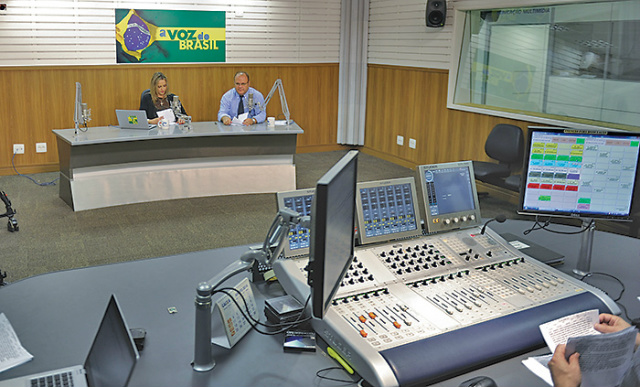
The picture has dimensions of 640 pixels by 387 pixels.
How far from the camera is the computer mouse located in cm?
155

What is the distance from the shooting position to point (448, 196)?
8.34 feet

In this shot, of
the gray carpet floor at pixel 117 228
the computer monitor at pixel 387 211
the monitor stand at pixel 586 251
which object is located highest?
the computer monitor at pixel 387 211

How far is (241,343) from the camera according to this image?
1843 mm

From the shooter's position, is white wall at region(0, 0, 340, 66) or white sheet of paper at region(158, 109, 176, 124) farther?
white wall at region(0, 0, 340, 66)

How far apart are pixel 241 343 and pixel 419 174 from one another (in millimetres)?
1089

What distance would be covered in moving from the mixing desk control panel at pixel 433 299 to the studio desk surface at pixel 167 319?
89 mm

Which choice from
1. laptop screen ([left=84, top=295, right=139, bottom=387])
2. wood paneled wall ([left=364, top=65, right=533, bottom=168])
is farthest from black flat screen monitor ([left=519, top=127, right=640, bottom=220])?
wood paneled wall ([left=364, top=65, right=533, bottom=168])

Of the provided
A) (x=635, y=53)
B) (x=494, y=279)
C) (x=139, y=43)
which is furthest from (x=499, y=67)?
(x=494, y=279)

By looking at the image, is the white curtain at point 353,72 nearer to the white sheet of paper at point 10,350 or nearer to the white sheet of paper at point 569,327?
Result: the white sheet of paper at point 569,327

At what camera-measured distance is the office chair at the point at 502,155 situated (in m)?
5.78

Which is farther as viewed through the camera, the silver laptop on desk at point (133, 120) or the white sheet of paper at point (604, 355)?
the silver laptop on desk at point (133, 120)

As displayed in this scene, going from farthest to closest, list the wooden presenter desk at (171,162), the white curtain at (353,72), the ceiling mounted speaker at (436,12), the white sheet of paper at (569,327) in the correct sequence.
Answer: the white curtain at (353,72) → the ceiling mounted speaker at (436,12) → the wooden presenter desk at (171,162) → the white sheet of paper at (569,327)

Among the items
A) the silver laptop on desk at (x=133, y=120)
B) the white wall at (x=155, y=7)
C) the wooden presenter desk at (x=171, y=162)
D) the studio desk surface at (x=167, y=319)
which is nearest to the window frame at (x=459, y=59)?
the wooden presenter desk at (x=171, y=162)

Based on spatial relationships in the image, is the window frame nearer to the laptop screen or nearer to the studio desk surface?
the studio desk surface
